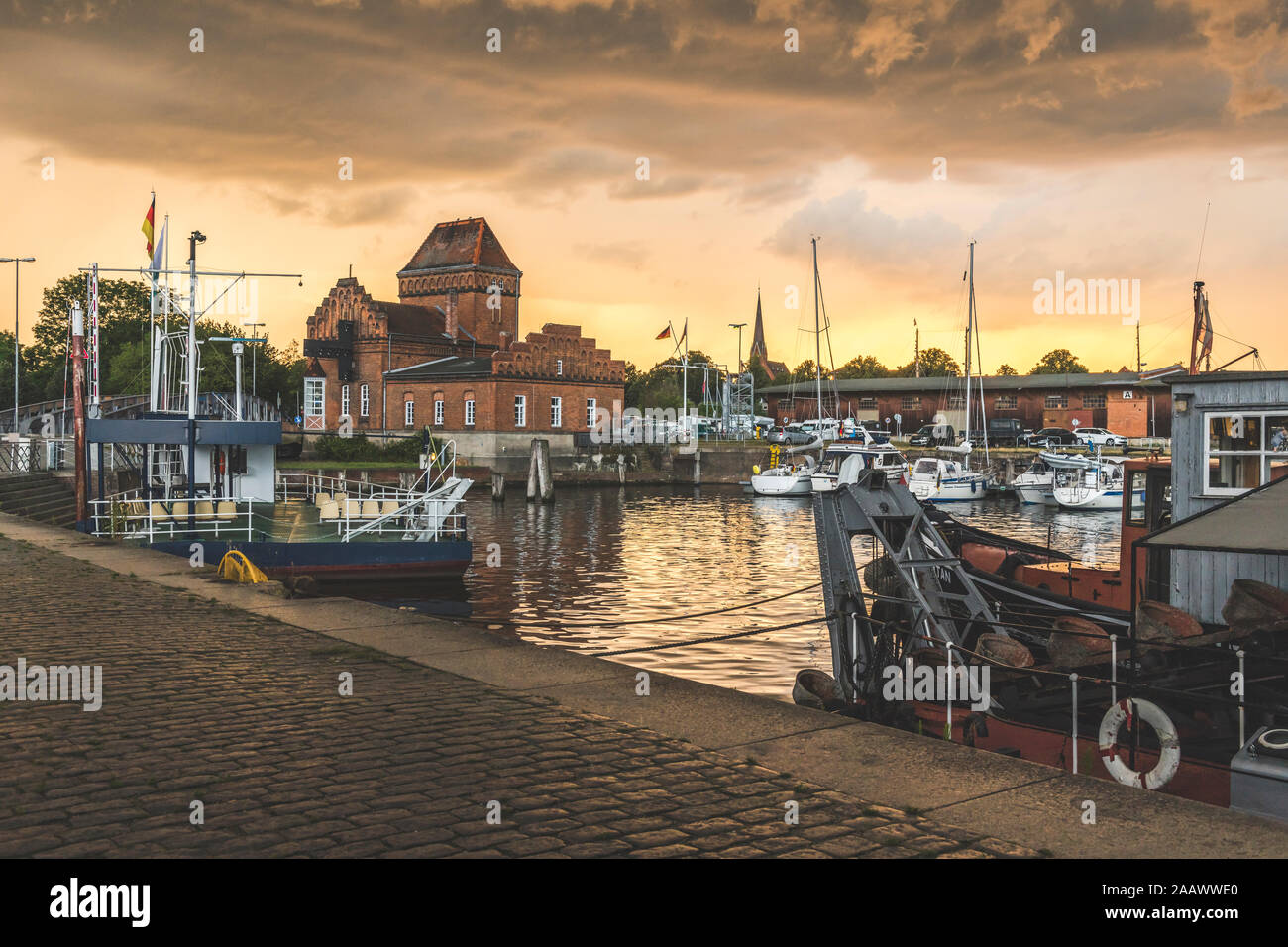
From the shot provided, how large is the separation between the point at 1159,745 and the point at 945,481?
215 feet

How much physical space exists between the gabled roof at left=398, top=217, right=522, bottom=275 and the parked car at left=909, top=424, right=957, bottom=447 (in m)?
39.2

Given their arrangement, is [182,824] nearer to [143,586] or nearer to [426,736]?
[426,736]

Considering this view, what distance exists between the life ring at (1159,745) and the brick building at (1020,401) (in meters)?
80.0

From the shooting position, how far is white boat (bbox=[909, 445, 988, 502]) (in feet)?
244

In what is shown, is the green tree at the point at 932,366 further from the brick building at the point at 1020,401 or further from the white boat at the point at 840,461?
the white boat at the point at 840,461

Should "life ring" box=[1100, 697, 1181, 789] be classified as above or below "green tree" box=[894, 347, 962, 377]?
below

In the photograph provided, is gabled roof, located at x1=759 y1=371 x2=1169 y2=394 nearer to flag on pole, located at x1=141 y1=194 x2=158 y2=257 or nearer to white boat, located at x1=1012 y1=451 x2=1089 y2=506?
white boat, located at x1=1012 y1=451 x2=1089 y2=506

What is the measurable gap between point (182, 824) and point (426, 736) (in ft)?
8.08

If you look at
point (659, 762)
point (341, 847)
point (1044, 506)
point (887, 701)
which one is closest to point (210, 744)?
point (341, 847)

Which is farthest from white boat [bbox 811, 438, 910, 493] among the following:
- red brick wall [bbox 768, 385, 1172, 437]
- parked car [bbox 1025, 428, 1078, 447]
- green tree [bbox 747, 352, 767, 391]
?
green tree [bbox 747, 352, 767, 391]

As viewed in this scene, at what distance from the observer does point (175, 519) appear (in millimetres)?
28562

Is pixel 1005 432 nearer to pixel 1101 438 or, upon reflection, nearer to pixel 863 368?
pixel 1101 438
